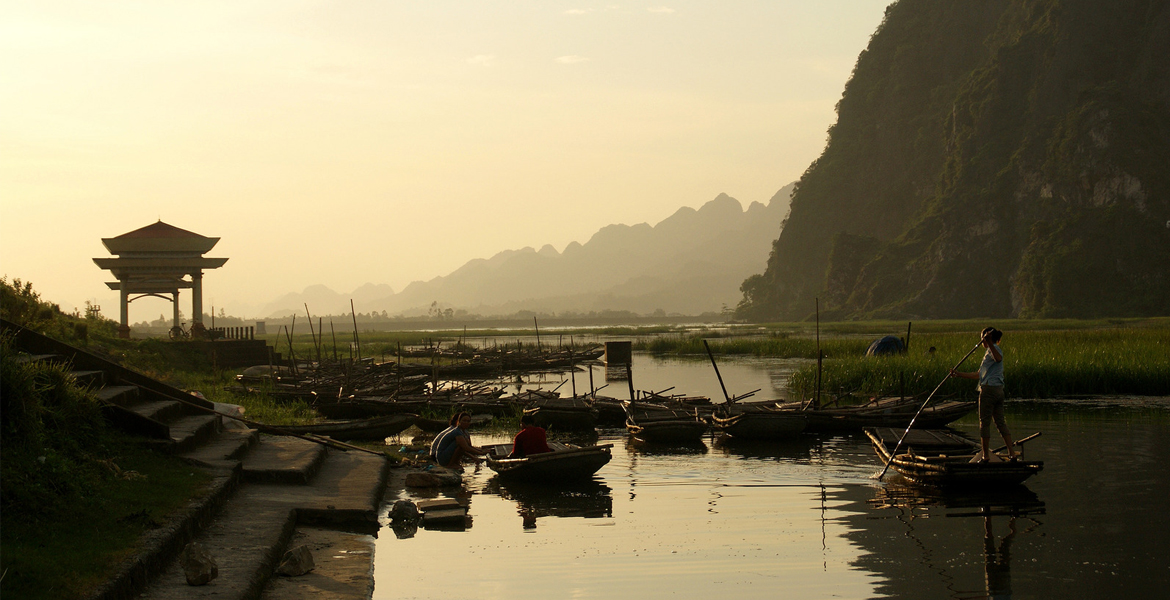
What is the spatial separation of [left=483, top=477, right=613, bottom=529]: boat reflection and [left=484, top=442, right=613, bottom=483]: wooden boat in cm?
16

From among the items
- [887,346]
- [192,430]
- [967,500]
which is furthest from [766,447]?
[887,346]

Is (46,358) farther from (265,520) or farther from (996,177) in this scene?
(996,177)

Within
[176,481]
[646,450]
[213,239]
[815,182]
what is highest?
[815,182]

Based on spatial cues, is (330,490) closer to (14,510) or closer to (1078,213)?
(14,510)

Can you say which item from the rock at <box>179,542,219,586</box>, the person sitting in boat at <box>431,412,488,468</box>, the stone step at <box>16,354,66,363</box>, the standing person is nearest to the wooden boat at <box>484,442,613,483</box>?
the person sitting in boat at <box>431,412,488,468</box>

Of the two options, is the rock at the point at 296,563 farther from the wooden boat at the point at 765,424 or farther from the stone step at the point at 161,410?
the wooden boat at the point at 765,424

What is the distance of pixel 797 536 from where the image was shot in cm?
1209

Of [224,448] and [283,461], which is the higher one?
[224,448]

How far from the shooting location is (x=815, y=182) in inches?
6816

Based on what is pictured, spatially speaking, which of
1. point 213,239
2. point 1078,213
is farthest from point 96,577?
point 1078,213

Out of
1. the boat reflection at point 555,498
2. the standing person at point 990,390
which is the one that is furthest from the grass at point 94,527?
the standing person at point 990,390

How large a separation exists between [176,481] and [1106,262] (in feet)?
375

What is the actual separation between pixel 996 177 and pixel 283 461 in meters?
128

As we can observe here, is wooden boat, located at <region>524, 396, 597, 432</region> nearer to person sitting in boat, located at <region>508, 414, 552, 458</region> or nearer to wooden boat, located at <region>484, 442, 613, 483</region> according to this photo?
person sitting in boat, located at <region>508, 414, 552, 458</region>
